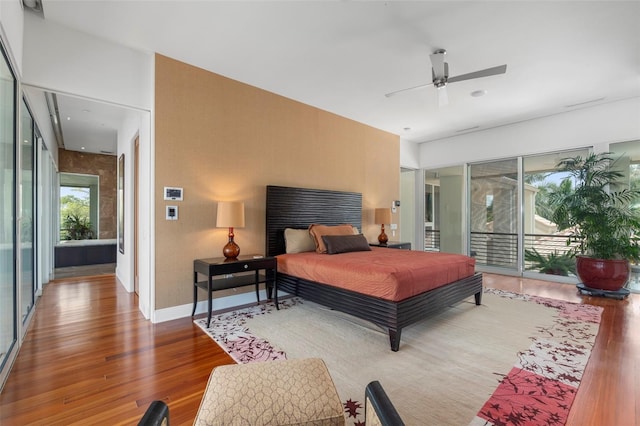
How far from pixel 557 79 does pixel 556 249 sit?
3180 mm

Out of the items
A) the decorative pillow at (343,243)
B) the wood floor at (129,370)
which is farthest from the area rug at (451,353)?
the decorative pillow at (343,243)

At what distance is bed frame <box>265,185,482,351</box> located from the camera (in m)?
2.77

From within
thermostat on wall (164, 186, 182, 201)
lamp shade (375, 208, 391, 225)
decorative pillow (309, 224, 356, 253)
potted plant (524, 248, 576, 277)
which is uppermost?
thermostat on wall (164, 186, 182, 201)

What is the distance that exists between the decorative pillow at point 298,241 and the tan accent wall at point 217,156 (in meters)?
0.37

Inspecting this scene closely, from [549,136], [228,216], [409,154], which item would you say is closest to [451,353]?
[228,216]

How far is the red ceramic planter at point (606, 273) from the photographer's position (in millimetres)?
4402

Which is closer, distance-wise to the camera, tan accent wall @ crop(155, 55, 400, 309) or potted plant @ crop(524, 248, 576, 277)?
tan accent wall @ crop(155, 55, 400, 309)

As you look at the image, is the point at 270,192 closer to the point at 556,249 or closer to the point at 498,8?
the point at 498,8

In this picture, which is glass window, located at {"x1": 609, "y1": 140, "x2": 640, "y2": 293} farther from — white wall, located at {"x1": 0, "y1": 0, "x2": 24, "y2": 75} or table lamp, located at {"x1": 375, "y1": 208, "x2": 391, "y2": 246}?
white wall, located at {"x1": 0, "y1": 0, "x2": 24, "y2": 75}

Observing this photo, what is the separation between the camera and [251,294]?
4.18 m

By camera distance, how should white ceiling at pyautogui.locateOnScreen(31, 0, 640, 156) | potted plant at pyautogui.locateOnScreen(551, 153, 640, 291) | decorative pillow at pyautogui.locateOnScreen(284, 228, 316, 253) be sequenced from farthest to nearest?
potted plant at pyautogui.locateOnScreen(551, 153, 640, 291), decorative pillow at pyautogui.locateOnScreen(284, 228, 316, 253), white ceiling at pyautogui.locateOnScreen(31, 0, 640, 156)

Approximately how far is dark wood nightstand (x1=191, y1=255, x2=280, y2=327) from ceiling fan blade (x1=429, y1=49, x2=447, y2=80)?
2931mm

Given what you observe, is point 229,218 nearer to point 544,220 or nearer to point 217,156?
point 217,156

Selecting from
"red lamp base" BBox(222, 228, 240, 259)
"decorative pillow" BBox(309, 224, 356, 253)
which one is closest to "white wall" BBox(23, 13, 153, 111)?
"red lamp base" BBox(222, 228, 240, 259)
